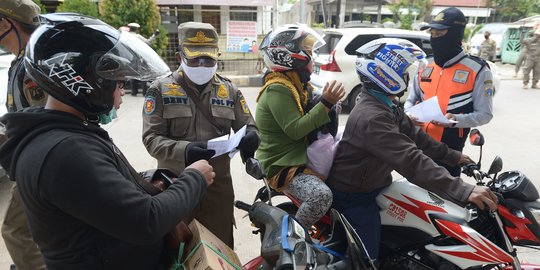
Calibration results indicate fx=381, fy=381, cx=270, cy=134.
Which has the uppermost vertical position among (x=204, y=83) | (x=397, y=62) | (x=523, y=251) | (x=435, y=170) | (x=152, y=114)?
(x=397, y=62)

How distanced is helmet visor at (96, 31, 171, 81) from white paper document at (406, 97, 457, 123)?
1.79 m

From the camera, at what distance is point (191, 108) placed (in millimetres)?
2365

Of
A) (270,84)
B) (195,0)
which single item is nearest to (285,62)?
(270,84)

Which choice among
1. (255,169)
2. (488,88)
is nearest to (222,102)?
(255,169)

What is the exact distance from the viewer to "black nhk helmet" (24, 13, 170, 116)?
3.95 ft

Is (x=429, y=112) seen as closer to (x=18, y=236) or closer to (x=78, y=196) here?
(x=78, y=196)

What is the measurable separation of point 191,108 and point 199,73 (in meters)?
0.22

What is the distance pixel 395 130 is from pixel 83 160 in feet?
4.94

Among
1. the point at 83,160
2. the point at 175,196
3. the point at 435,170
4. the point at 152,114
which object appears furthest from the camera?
the point at 152,114

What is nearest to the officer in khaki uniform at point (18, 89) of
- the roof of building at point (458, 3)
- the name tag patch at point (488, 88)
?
the name tag patch at point (488, 88)

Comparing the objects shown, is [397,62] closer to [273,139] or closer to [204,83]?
[273,139]

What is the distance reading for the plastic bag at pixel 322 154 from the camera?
2.29m

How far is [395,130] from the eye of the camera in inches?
79.1

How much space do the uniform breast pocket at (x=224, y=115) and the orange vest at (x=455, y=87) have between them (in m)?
1.58
